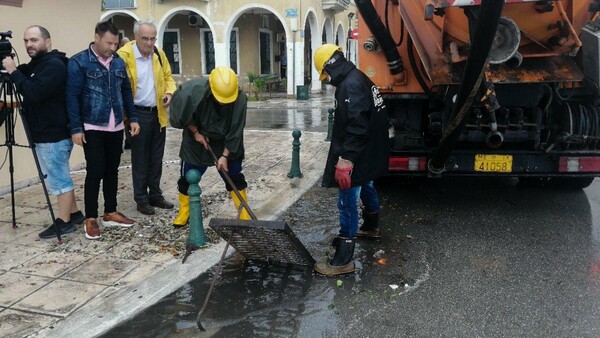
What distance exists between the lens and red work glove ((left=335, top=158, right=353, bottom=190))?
13.8 ft

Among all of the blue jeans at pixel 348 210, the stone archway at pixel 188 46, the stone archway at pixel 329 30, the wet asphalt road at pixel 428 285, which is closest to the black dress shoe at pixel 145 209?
the wet asphalt road at pixel 428 285

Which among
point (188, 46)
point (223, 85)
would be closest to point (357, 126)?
point (223, 85)

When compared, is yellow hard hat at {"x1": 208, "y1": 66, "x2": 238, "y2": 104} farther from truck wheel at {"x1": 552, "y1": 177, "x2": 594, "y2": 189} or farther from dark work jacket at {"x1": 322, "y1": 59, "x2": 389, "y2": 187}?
truck wheel at {"x1": 552, "y1": 177, "x2": 594, "y2": 189}

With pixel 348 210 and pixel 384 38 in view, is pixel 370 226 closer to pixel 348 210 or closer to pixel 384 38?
pixel 348 210

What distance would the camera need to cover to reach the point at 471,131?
219 inches

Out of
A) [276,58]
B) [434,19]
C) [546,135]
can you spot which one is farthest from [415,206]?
[276,58]

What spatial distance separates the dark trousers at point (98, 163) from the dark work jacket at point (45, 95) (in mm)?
257

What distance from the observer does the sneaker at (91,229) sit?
16.5ft

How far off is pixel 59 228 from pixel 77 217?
33 cm

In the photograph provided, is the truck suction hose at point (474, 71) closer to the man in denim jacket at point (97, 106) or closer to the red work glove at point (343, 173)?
the red work glove at point (343, 173)

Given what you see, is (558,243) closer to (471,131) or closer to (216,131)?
(471,131)

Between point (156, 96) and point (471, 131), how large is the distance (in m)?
3.35

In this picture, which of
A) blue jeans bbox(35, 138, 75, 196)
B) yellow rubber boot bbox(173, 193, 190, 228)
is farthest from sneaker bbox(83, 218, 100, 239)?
yellow rubber boot bbox(173, 193, 190, 228)

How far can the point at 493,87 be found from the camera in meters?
5.05
